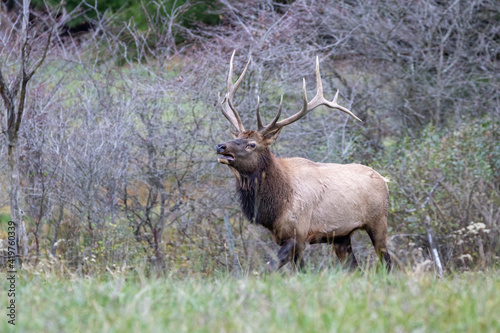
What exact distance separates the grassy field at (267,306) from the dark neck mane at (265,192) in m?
2.67

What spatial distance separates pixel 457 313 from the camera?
3.22 m

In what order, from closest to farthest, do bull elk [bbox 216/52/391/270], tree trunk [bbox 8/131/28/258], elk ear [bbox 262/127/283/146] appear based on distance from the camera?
1. tree trunk [bbox 8/131/28/258]
2. bull elk [bbox 216/52/391/270]
3. elk ear [bbox 262/127/283/146]

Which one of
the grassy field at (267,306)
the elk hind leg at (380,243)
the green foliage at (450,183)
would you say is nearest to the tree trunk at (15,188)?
the grassy field at (267,306)

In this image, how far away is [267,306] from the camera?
11.2 ft

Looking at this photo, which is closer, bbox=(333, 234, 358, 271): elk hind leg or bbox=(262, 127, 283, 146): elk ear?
bbox=(262, 127, 283, 146): elk ear

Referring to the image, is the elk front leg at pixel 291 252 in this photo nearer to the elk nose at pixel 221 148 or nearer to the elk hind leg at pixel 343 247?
the elk hind leg at pixel 343 247

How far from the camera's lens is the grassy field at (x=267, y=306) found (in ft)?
10.1

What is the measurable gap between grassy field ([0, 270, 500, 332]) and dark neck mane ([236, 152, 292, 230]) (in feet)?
8.75

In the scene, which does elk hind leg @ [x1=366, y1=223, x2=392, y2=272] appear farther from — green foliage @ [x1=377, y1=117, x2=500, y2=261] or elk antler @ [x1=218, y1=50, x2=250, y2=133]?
elk antler @ [x1=218, y1=50, x2=250, y2=133]

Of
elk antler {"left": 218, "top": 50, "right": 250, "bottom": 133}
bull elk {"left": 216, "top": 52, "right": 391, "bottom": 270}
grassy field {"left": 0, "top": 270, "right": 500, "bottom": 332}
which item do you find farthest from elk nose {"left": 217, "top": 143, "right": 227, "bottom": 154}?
A: grassy field {"left": 0, "top": 270, "right": 500, "bottom": 332}

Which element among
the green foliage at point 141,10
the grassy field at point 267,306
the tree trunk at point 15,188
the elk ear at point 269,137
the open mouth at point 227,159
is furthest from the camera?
the green foliage at point 141,10

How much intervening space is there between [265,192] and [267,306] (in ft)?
11.6

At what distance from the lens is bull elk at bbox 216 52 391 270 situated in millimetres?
6906

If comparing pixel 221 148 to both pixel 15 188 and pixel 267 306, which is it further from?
pixel 267 306
